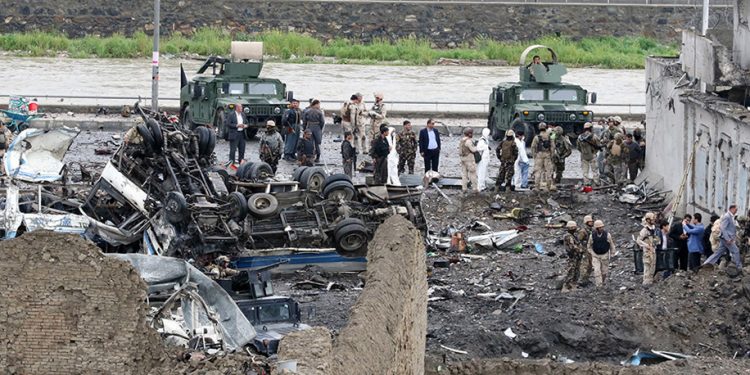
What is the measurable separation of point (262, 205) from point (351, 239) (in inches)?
52.2

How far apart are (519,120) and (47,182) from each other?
1400 centimetres

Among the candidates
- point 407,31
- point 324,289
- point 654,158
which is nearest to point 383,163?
point 654,158

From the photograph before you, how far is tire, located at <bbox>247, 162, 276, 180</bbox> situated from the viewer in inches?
1088

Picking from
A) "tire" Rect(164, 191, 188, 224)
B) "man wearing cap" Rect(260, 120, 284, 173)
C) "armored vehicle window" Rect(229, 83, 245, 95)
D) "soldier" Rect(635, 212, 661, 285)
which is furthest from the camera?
"armored vehicle window" Rect(229, 83, 245, 95)

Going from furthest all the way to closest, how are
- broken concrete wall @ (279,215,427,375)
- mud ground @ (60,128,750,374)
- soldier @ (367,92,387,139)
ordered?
soldier @ (367,92,387,139)
mud ground @ (60,128,750,374)
broken concrete wall @ (279,215,427,375)

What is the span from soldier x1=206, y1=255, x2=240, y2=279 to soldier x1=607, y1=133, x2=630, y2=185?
10467 millimetres

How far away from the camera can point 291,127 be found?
1390 inches

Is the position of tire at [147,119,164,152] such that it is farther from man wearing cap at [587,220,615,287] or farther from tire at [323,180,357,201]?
man wearing cap at [587,220,615,287]

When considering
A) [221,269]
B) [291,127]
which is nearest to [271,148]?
[291,127]

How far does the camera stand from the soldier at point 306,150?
3362 cm

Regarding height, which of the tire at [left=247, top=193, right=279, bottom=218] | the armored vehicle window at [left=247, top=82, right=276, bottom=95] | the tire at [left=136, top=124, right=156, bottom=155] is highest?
the tire at [left=136, top=124, right=156, bottom=155]

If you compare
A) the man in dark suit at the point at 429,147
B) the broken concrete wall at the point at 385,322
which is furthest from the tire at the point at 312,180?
the broken concrete wall at the point at 385,322

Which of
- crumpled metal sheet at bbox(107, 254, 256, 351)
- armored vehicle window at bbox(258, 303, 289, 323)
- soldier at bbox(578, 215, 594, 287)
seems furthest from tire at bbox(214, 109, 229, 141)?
armored vehicle window at bbox(258, 303, 289, 323)

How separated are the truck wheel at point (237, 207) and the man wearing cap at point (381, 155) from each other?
6.50m
